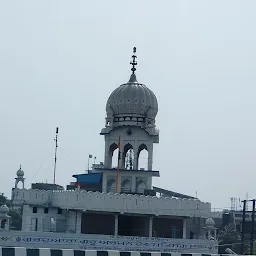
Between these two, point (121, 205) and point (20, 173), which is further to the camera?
point (20, 173)

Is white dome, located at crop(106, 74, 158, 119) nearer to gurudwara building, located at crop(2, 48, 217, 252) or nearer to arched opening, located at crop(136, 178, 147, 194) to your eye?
gurudwara building, located at crop(2, 48, 217, 252)

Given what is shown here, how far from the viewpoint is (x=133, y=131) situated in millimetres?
60969

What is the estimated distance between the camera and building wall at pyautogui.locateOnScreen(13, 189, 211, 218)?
53094 mm

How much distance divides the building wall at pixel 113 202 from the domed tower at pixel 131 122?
625 centimetres

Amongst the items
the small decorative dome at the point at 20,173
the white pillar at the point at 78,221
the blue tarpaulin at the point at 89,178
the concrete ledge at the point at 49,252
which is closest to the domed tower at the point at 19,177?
the small decorative dome at the point at 20,173

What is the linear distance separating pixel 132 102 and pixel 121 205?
427 inches

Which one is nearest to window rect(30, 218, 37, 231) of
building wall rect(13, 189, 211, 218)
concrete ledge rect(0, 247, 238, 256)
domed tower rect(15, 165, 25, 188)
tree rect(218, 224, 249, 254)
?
building wall rect(13, 189, 211, 218)

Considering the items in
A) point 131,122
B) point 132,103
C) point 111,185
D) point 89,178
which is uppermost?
point 132,103

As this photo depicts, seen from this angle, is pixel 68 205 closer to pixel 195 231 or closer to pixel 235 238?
pixel 195 231

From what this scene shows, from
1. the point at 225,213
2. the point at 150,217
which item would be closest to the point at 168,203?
the point at 150,217

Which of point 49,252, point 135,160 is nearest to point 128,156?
point 135,160

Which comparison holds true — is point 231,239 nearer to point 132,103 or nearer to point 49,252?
point 132,103

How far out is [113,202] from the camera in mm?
53156

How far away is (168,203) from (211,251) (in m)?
4.95
